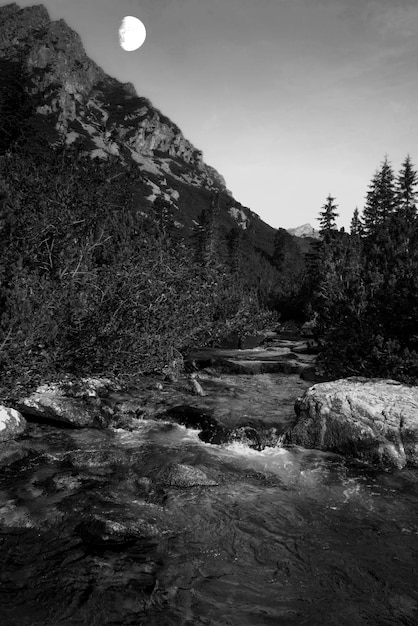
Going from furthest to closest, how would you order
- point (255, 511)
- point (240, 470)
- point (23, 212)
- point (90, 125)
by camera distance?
point (90, 125), point (23, 212), point (240, 470), point (255, 511)

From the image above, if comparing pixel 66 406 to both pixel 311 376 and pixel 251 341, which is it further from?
pixel 251 341

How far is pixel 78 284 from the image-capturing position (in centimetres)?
1353

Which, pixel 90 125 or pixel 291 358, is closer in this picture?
pixel 291 358

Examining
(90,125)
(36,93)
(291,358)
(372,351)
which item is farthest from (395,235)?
(36,93)

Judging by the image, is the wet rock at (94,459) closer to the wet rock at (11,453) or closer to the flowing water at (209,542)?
the flowing water at (209,542)

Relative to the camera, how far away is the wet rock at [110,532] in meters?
5.61

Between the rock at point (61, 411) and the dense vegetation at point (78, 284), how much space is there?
0.61 metres

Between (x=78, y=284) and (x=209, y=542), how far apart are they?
9815 mm

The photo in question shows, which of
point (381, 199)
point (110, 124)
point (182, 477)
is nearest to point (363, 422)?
point (182, 477)

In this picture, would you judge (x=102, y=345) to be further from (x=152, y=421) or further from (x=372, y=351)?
(x=372, y=351)

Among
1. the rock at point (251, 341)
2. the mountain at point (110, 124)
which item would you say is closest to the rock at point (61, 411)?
the rock at point (251, 341)

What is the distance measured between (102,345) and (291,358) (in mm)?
14804

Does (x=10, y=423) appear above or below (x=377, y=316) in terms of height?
below

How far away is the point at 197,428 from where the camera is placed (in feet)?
35.8
